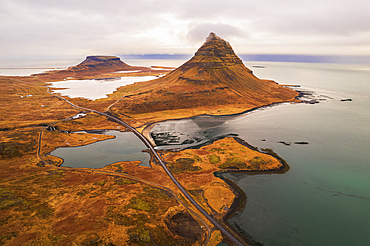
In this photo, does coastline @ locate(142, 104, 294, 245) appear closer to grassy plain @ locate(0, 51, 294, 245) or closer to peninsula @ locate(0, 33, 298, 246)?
peninsula @ locate(0, 33, 298, 246)

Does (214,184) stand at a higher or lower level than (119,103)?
lower

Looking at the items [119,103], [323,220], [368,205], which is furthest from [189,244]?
[119,103]

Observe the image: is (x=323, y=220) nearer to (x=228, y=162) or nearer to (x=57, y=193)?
(x=228, y=162)

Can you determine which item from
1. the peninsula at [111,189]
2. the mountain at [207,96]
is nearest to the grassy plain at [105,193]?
the peninsula at [111,189]

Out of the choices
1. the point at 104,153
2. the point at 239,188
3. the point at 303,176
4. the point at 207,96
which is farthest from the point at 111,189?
the point at 207,96

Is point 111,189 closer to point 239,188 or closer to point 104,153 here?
point 104,153

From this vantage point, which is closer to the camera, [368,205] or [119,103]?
[368,205]

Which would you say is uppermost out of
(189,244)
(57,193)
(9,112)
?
(9,112)
